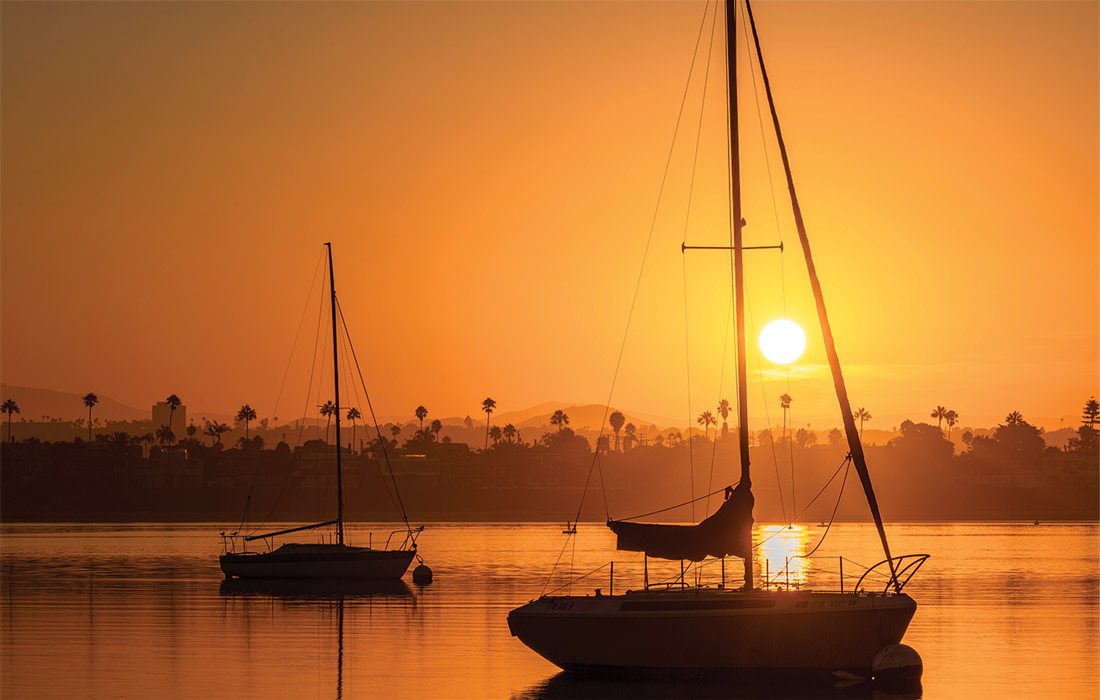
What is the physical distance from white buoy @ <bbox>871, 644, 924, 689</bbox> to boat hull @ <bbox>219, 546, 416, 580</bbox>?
40.0 metres

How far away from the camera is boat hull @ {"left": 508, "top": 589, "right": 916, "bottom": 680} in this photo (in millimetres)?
33125

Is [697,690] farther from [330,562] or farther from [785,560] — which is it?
[785,560]

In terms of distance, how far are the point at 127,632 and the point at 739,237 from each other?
81.8 ft

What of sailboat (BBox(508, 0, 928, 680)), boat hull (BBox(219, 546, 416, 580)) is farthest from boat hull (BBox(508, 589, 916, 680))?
boat hull (BBox(219, 546, 416, 580))

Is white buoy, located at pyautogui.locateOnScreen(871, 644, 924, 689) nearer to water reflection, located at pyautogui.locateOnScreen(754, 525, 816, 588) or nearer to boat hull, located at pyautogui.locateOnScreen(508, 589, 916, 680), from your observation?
boat hull, located at pyautogui.locateOnScreen(508, 589, 916, 680)

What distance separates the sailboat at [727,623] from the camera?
109 ft

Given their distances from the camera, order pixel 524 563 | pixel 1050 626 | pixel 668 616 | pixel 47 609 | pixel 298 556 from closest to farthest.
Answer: pixel 668 616
pixel 1050 626
pixel 47 609
pixel 298 556
pixel 524 563

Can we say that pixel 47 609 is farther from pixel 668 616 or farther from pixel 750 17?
pixel 750 17

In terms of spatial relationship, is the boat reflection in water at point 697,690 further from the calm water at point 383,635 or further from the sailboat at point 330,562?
the sailboat at point 330,562

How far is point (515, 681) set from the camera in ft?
117

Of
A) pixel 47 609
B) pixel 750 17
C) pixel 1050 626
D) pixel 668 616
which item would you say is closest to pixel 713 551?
pixel 668 616

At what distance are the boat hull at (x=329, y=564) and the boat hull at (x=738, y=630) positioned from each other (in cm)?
3778

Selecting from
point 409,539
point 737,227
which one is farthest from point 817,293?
point 409,539

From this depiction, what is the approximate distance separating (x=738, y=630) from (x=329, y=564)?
40511 millimetres
